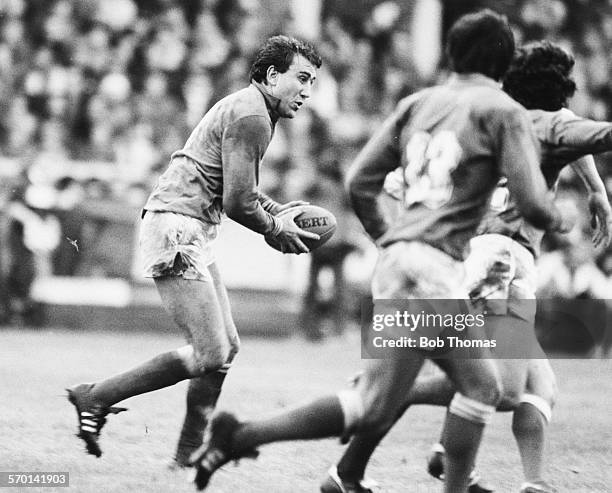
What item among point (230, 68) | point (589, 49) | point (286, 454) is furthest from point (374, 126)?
point (286, 454)

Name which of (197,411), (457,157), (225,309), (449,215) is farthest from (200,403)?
(457,157)

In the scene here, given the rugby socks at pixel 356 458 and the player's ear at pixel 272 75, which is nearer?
the rugby socks at pixel 356 458

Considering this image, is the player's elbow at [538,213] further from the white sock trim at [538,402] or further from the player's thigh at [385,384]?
the white sock trim at [538,402]

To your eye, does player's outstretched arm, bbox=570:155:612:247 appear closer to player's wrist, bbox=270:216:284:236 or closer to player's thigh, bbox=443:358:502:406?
player's wrist, bbox=270:216:284:236

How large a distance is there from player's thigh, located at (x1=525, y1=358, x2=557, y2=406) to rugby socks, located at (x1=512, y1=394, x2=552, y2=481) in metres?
0.03

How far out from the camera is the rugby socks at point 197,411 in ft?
18.6

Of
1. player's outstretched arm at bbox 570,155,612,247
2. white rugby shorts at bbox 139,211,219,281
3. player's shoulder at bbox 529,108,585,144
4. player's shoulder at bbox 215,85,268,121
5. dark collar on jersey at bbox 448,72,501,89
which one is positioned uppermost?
dark collar on jersey at bbox 448,72,501,89

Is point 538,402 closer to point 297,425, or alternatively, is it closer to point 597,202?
point 597,202

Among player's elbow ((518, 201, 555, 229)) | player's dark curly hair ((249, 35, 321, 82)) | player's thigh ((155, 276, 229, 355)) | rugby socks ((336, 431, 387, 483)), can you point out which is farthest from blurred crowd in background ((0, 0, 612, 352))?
player's elbow ((518, 201, 555, 229))

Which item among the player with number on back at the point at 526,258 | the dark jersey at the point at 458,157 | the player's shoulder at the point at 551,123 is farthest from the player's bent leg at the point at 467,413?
the player's shoulder at the point at 551,123

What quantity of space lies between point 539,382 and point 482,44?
66.1 inches

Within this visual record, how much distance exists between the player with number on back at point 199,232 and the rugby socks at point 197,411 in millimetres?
52

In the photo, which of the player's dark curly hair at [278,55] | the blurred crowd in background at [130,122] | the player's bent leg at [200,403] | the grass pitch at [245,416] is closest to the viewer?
the player's dark curly hair at [278,55]

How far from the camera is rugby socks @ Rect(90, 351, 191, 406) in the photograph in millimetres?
5477
